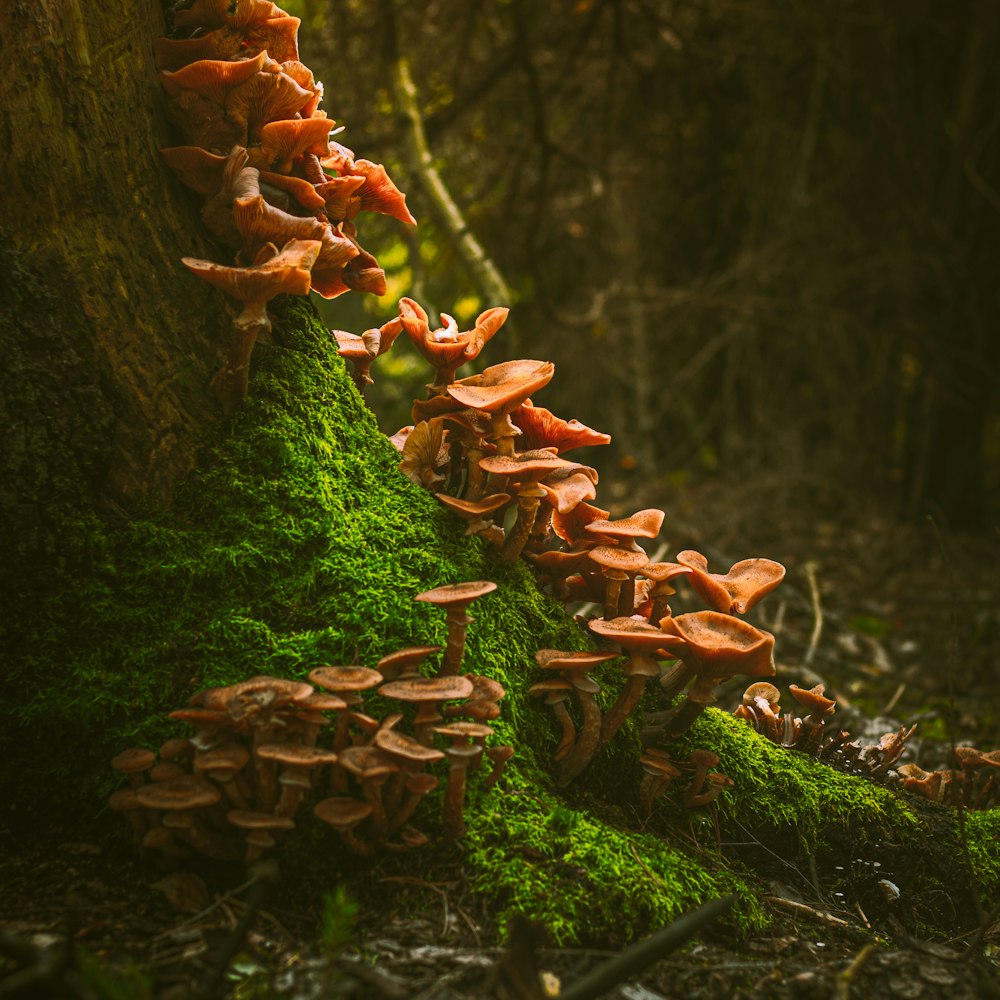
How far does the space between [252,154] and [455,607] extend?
1.66 metres

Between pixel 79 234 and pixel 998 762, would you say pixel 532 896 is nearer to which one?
pixel 998 762

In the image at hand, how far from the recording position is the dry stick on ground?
691cm

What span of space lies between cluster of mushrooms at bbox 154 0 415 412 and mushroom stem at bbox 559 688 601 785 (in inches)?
62.9

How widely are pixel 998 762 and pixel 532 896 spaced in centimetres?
224

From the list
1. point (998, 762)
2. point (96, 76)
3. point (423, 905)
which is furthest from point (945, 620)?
point (96, 76)

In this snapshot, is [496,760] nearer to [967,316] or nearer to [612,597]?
[612,597]

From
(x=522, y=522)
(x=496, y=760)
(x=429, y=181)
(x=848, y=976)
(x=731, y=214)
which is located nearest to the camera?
(x=848, y=976)

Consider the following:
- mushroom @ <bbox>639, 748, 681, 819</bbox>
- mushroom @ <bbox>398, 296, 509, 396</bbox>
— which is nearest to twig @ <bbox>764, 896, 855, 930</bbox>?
mushroom @ <bbox>639, 748, 681, 819</bbox>

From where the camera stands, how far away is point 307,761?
6.42 ft

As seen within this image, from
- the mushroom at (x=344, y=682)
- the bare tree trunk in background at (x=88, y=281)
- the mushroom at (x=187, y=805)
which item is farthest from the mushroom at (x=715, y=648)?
the bare tree trunk in background at (x=88, y=281)

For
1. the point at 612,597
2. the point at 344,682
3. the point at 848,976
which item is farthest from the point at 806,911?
the point at 344,682

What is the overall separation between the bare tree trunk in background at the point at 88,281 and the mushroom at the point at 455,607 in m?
1.03

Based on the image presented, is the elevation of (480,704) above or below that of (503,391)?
below

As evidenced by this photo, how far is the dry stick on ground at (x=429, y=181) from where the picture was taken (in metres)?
6.91
